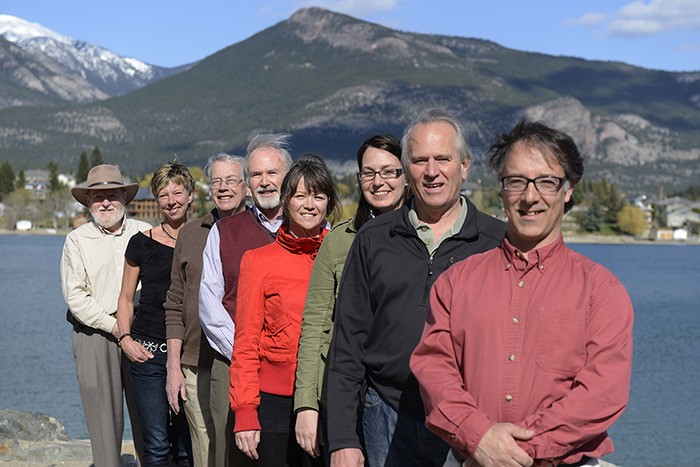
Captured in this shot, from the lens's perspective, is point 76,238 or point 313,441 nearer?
point 313,441

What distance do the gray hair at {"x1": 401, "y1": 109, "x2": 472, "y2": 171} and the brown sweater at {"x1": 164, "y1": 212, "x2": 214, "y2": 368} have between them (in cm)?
179

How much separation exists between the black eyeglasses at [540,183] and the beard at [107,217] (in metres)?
3.23

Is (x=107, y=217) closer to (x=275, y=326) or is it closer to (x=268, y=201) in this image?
(x=268, y=201)

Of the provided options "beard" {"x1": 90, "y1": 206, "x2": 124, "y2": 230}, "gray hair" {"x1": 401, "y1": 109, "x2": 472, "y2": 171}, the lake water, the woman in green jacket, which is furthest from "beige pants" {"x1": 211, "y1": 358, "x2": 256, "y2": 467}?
the lake water

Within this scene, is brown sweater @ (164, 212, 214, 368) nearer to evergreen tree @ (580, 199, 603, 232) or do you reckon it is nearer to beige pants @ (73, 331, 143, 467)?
beige pants @ (73, 331, 143, 467)

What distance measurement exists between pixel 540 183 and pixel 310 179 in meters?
1.47

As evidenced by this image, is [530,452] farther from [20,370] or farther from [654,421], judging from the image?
[20,370]

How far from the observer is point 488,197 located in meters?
103

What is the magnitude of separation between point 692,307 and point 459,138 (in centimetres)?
3832

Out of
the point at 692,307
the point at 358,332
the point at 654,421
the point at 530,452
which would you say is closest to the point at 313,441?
the point at 358,332

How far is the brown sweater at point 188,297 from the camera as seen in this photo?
4902mm

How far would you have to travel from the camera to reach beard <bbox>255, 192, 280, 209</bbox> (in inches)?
182

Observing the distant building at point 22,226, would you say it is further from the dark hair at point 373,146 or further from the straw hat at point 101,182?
the dark hair at point 373,146

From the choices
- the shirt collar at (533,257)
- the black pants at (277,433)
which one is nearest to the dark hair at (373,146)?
the black pants at (277,433)
